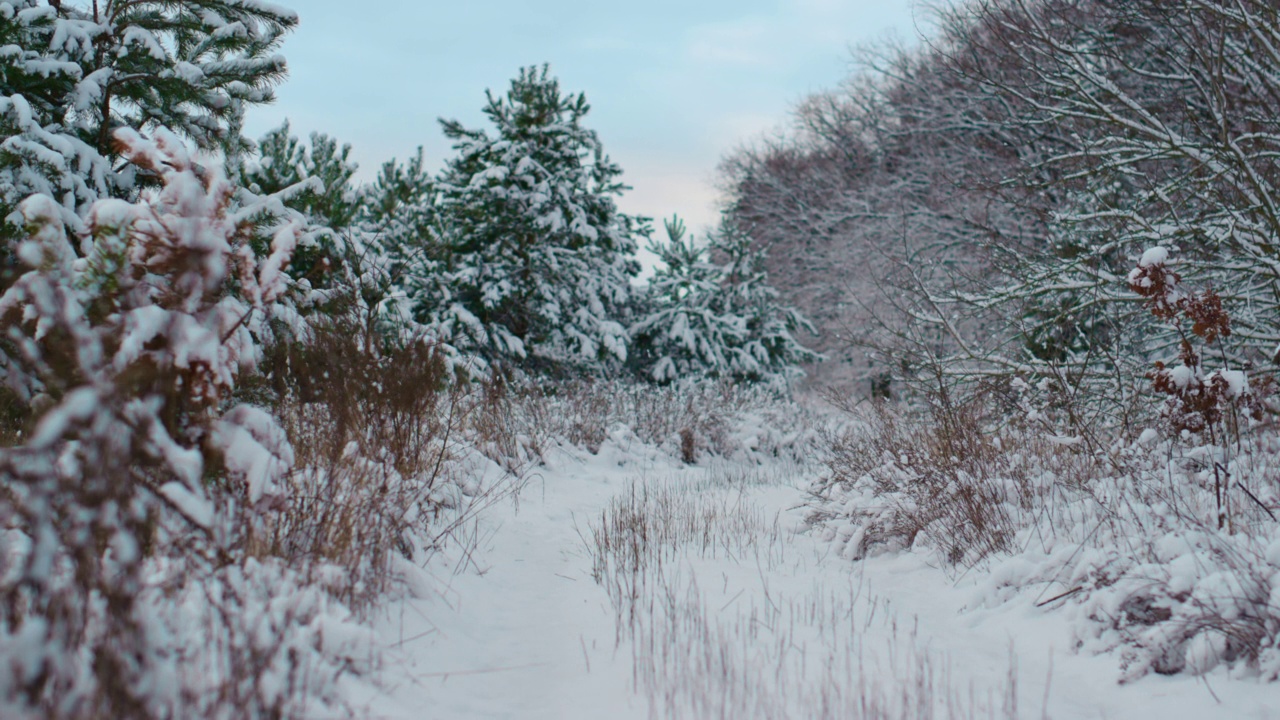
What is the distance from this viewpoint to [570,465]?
938 centimetres

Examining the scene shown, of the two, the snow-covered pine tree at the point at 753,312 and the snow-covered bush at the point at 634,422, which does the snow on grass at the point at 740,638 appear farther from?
the snow-covered pine tree at the point at 753,312

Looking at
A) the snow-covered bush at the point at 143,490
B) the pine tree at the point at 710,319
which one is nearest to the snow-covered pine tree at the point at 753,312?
the pine tree at the point at 710,319

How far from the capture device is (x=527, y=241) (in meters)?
14.7

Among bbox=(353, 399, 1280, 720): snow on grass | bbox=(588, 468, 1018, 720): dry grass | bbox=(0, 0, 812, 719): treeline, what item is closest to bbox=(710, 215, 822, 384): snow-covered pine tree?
bbox=(0, 0, 812, 719): treeline

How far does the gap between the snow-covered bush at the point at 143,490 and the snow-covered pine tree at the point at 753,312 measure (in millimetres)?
16452

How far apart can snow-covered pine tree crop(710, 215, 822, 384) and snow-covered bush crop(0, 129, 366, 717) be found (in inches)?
648

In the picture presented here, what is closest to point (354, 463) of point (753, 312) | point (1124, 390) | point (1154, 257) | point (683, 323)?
point (1154, 257)

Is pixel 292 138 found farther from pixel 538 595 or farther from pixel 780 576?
pixel 780 576

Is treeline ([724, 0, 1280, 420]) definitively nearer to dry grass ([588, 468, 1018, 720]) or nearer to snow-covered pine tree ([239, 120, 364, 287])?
dry grass ([588, 468, 1018, 720])

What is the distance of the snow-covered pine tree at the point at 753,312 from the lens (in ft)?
63.1

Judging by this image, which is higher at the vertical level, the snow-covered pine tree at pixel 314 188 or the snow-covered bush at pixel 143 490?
the snow-covered pine tree at pixel 314 188

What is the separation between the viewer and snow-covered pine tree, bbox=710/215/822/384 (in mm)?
19219

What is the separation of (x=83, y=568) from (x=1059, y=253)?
27.6 ft

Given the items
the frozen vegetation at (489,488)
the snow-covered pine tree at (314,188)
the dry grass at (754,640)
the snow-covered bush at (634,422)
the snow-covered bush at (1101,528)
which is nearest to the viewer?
the frozen vegetation at (489,488)
